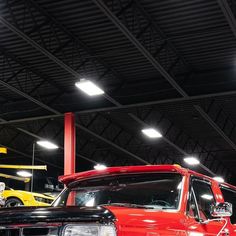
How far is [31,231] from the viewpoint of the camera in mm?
3418

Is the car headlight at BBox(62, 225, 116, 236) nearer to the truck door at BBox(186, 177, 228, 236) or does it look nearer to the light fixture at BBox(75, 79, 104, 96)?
the truck door at BBox(186, 177, 228, 236)

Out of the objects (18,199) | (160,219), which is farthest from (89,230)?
(18,199)

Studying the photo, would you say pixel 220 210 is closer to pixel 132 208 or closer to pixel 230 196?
pixel 132 208

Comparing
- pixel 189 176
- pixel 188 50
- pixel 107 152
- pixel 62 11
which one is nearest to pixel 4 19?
pixel 62 11

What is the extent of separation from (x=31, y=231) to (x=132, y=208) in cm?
84

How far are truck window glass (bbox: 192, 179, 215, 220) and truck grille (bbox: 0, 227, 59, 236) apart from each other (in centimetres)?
185

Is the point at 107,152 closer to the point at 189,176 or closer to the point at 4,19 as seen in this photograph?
the point at 4,19

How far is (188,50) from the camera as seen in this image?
14789mm

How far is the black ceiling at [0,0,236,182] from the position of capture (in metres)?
12.3

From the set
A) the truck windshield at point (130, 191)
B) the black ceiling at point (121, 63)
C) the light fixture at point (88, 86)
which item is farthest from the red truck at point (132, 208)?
the light fixture at point (88, 86)

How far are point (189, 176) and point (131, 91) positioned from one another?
→ 494 inches

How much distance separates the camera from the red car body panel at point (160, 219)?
3.49 meters

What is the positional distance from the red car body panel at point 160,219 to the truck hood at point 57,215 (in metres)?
0.12

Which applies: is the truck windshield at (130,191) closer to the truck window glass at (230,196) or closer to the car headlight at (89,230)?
the car headlight at (89,230)
